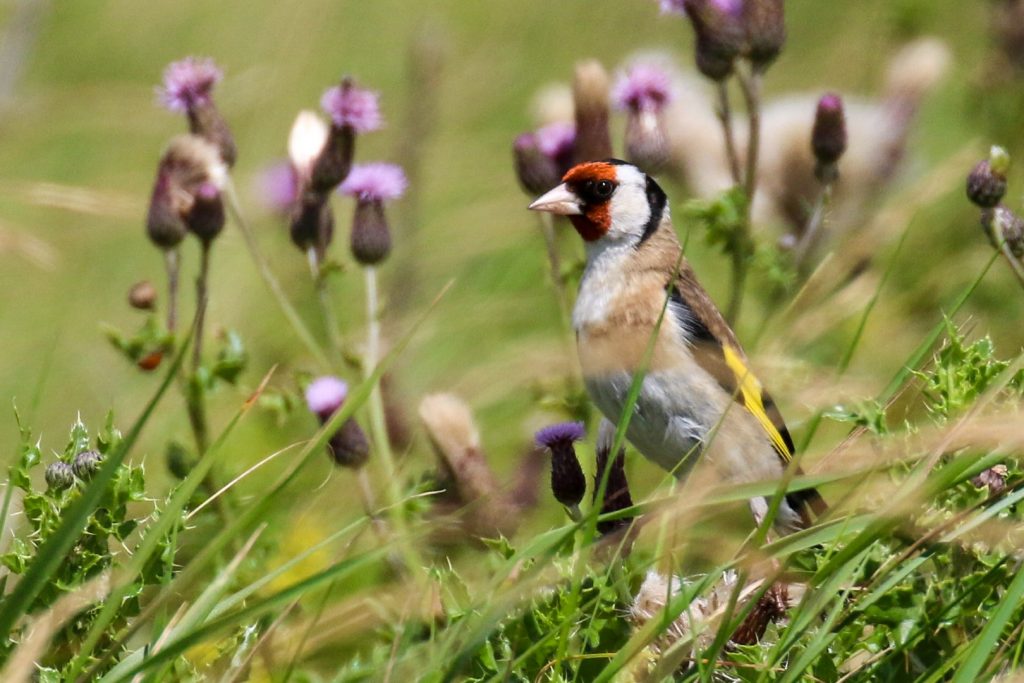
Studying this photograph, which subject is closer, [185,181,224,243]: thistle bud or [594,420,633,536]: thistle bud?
[594,420,633,536]: thistle bud

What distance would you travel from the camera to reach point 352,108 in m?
3.05

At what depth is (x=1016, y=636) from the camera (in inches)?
73.2

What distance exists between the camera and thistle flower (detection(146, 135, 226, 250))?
2.93 metres

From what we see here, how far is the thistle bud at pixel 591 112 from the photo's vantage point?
3.14 meters

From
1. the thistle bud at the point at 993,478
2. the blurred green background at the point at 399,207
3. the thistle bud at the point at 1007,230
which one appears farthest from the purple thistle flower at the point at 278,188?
the thistle bud at the point at 993,478

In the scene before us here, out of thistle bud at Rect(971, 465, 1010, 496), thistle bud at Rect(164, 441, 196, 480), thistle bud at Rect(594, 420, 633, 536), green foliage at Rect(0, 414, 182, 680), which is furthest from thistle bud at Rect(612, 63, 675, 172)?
green foliage at Rect(0, 414, 182, 680)

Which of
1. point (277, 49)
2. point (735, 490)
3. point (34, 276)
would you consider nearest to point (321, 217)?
point (735, 490)

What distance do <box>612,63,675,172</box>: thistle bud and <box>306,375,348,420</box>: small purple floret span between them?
2.95ft

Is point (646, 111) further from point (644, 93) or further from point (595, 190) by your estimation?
point (595, 190)

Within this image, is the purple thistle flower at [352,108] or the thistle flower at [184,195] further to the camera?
the purple thistle flower at [352,108]

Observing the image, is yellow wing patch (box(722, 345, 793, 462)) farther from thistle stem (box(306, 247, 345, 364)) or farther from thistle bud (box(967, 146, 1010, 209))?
thistle stem (box(306, 247, 345, 364))

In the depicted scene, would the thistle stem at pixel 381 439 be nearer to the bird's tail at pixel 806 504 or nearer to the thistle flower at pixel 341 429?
the thistle flower at pixel 341 429

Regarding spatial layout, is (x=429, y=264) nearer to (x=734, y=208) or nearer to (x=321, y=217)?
(x=321, y=217)

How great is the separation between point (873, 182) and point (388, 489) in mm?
2390
